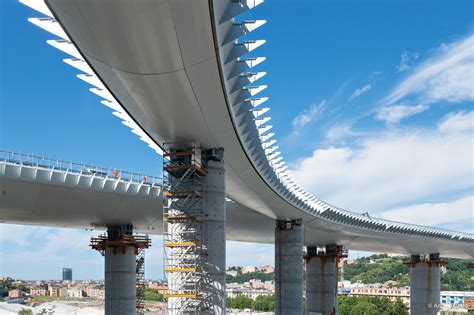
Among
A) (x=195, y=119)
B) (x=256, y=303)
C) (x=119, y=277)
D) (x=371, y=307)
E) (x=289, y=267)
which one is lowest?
(x=256, y=303)

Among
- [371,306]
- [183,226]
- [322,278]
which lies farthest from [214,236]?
[371,306]

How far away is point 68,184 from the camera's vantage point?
33500 millimetres

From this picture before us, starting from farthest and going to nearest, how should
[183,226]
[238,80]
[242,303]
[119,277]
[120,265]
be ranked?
[242,303] → [120,265] → [119,277] → [183,226] → [238,80]

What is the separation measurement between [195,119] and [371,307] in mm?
116890

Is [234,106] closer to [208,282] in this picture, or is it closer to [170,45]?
[170,45]

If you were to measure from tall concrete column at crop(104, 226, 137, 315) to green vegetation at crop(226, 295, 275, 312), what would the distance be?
122 m

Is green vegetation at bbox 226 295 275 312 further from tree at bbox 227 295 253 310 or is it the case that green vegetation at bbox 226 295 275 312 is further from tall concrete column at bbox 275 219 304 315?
tall concrete column at bbox 275 219 304 315

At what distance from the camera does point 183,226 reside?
25969mm

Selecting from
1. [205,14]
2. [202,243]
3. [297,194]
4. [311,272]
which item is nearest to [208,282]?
[202,243]

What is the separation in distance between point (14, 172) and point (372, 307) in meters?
112

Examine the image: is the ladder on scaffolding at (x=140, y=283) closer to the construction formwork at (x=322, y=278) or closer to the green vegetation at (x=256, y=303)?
the construction formwork at (x=322, y=278)

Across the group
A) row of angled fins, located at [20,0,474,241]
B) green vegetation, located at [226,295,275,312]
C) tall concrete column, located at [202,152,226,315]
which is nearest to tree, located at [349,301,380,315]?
green vegetation, located at [226,295,275,312]

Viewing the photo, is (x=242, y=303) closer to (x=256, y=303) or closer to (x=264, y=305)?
(x=256, y=303)

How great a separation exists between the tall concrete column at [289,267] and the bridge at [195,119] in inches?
3.3
